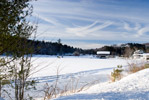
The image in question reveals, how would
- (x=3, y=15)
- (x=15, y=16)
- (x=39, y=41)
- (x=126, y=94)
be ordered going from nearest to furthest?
(x=3, y=15), (x=15, y=16), (x=126, y=94), (x=39, y=41)

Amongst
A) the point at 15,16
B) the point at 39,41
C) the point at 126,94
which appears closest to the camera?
the point at 15,16

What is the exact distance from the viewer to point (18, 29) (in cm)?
299

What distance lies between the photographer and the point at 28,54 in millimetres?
3312

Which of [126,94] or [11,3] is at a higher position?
[11,3]

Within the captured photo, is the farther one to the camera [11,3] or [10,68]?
[10,68]

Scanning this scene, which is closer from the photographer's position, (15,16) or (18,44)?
(15,16)

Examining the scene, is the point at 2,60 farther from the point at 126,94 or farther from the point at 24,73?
the point at 126,94

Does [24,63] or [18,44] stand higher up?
[18,44]

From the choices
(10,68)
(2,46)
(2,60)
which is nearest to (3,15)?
(2,46)

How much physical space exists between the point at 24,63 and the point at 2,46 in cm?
75

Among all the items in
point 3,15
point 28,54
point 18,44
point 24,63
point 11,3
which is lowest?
point 24,63

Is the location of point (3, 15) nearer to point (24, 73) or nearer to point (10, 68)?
point (10, 68)

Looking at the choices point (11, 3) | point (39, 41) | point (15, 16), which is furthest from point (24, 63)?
point (11, 3)

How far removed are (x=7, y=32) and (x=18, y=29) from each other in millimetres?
277
